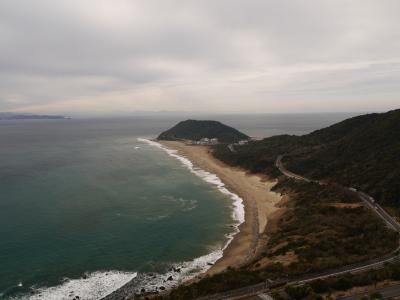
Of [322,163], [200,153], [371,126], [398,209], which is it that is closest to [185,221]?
[398,209]

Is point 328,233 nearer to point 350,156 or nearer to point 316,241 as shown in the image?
point 316,241

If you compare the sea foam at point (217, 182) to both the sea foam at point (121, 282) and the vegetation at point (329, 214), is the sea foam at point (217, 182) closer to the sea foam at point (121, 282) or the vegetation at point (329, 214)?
the vegetation at point (329, 214)

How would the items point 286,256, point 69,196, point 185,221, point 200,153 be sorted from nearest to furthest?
point 286,256, point 185,221, point 69,196, point 200,153

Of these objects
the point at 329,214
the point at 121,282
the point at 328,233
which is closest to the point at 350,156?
the point at 329,214

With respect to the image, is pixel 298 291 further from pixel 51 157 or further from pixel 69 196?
pixel 51 157

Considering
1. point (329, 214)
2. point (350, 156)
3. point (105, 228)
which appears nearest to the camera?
point (329, 214)

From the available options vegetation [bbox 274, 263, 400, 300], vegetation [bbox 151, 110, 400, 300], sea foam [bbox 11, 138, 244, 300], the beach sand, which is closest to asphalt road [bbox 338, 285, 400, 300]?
vegetation [bbox 274, 263, 400, 300]

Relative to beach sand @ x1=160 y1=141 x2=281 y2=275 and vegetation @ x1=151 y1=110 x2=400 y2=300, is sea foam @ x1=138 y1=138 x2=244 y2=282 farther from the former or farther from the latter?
vegetation @ x1=151 y1=110 x2=400 y2=300
